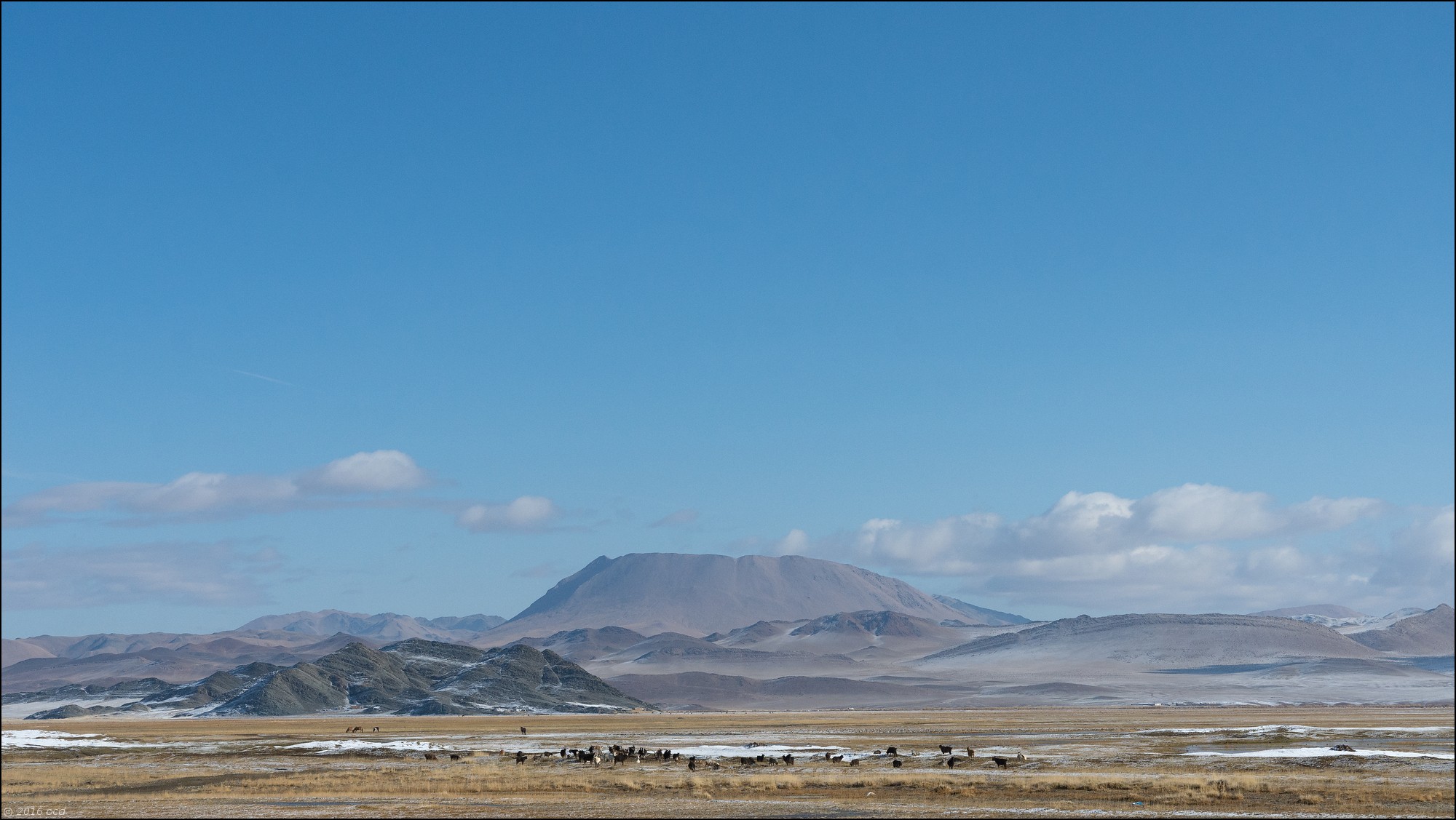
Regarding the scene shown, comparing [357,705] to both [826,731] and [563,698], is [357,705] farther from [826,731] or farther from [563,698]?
[826,731]

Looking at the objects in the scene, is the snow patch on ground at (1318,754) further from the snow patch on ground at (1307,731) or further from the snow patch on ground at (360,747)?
the snow patch on ground at (360,747)

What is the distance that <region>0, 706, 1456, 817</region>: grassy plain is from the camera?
41.1 m

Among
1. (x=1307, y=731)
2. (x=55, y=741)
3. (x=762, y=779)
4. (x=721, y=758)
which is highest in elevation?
(x=762, y=779)

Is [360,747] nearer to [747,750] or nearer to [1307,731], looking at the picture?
[747,750]

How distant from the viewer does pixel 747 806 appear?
137ft

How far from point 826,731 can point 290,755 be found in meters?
44.8

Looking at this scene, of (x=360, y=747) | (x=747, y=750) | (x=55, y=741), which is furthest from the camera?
(x=55, y=741)

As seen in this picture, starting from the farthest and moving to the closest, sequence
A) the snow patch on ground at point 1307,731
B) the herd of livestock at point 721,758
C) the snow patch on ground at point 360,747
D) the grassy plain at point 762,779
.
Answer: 1. the snow patch on ground at point 1307,731
2. the snow patch on ground at point 360,747
3. the herd of livestock at point 721,758
4. the grassy plain at point 762,779

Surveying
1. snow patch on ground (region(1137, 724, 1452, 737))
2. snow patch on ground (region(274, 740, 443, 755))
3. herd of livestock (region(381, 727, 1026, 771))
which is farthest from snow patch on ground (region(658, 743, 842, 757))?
snow patch on ground (region(1137, 724, 1452, 737))

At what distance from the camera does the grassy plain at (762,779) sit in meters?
41.1

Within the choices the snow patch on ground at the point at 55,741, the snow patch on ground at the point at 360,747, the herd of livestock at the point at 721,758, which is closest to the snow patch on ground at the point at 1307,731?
the herd of livestock at the point at 721,758

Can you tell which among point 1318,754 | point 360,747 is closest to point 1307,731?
point 1318,754

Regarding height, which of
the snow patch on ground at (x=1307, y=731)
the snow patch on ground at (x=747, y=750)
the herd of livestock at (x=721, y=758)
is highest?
the herd of livestock at (x=721, y=758)

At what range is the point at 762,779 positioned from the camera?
5031cm
